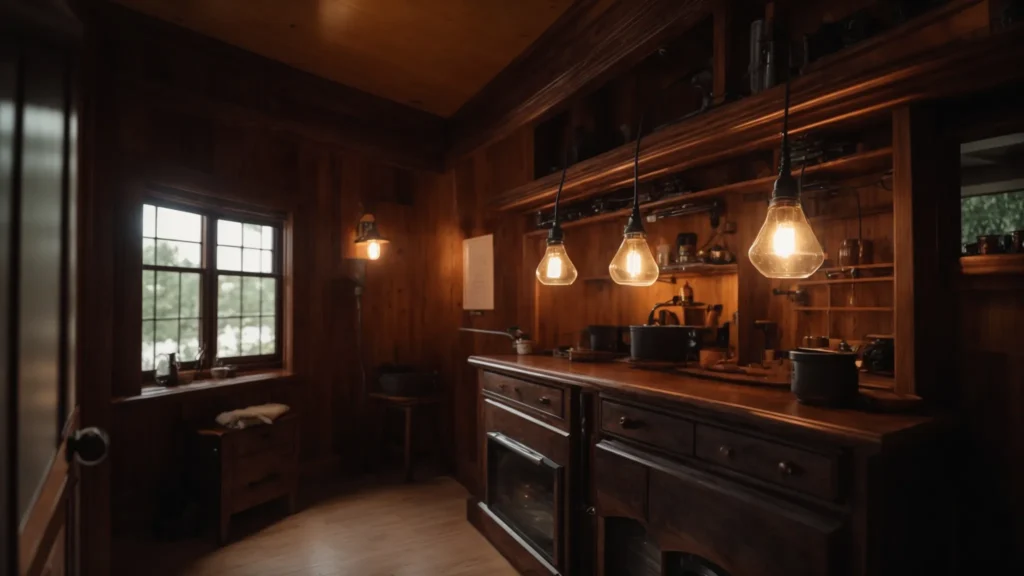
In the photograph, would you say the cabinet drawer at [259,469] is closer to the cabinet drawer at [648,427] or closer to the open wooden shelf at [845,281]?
the cabinet drawer at [648,427]

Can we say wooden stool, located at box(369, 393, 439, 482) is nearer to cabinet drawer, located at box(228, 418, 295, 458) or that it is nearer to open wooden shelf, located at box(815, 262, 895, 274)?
cabinet drawer, located at box(228, 418, 295, 458)

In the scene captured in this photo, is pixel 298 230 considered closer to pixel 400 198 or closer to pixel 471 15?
pixel 400 198

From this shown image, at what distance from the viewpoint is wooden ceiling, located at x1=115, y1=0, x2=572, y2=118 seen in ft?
8.93

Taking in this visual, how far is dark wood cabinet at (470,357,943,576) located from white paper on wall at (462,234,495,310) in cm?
116

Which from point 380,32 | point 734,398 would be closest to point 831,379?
point 734,398

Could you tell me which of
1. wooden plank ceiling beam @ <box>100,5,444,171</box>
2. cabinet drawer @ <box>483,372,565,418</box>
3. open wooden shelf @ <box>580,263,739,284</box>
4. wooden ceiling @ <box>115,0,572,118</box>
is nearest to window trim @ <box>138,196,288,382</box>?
wooden plank ceiling beam @ <box>100,5,444,171</box>

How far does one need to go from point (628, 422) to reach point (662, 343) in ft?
1.97

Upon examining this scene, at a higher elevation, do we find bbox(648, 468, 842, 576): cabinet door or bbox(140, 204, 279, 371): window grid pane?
bbox(140, 204, 279, 371): window grid pane

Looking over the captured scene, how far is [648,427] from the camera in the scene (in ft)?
6.28

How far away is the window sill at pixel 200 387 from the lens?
3.04 meters

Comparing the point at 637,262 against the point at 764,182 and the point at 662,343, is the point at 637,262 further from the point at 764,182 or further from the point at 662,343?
the point at 764,182

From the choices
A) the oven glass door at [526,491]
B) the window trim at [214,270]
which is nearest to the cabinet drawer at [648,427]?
the oven glass door at [526,491]

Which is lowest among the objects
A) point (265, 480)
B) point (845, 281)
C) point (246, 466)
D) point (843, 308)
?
point (265, 480)

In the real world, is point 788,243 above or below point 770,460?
above
